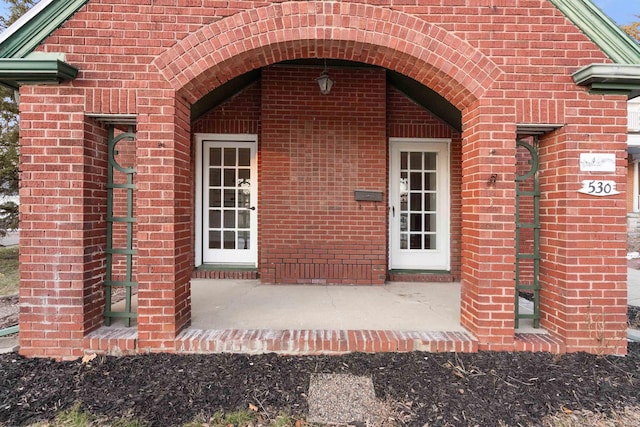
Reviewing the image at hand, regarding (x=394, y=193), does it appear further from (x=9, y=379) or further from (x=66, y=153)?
(x=9, y=379)

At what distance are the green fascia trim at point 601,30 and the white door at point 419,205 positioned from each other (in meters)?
2.85

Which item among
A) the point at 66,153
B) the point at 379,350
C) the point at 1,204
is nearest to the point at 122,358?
the point at 66,153

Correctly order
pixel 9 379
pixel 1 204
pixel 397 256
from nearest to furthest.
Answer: pixel 9 379 < pixel 397 256 < pixel 1 204

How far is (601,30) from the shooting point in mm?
3174

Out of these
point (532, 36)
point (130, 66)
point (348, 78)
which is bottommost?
point (130, 66)

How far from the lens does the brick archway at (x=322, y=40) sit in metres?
3.12

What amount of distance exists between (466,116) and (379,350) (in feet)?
8.10

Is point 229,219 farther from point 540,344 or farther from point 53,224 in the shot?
point 540,344

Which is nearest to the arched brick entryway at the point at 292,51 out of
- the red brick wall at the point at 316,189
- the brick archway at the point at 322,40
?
the brick archway at the point at 322,40

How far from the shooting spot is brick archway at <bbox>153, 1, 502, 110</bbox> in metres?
3.12

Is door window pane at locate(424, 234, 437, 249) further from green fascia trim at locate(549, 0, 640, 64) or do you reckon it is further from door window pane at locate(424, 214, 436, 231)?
green fascia trim at locate(549, 0, 640, 64)

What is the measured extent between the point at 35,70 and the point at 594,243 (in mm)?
5254

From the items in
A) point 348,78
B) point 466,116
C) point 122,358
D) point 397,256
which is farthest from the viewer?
point 397,256

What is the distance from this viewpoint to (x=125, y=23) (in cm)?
317
